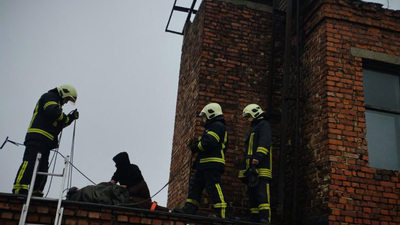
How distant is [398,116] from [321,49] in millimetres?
1798

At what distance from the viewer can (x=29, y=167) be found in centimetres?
672

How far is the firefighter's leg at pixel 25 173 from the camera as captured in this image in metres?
6.62

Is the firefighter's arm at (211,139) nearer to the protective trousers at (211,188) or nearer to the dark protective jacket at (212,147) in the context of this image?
the dark protective jacket at (212,147)

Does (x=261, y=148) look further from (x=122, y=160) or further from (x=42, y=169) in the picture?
(x=42, y=169)

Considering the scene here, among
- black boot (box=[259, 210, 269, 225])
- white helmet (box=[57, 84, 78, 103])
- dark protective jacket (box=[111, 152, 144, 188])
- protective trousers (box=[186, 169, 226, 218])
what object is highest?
white helmet (box=[57, 84, 78, 103])

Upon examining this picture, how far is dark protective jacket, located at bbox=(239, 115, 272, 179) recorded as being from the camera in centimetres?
707

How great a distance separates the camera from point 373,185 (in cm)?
716

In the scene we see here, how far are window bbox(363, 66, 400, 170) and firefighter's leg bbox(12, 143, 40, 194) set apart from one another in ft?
18.0

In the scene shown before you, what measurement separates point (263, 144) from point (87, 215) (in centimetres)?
288

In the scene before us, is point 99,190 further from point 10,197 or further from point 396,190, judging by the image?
point 396,190

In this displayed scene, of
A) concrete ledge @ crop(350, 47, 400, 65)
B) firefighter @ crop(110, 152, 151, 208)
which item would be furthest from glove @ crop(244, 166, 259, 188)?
concrete ledge @ crop(350, 47, 400, 65)

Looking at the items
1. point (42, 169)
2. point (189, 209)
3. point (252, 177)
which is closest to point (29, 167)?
point (42, 169)

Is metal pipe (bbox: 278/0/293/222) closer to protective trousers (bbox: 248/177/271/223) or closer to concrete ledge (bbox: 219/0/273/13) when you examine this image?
concrete ledge (bbox: 219/0/273/13)

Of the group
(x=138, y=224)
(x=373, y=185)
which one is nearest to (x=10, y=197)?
(x=138, y=224)
